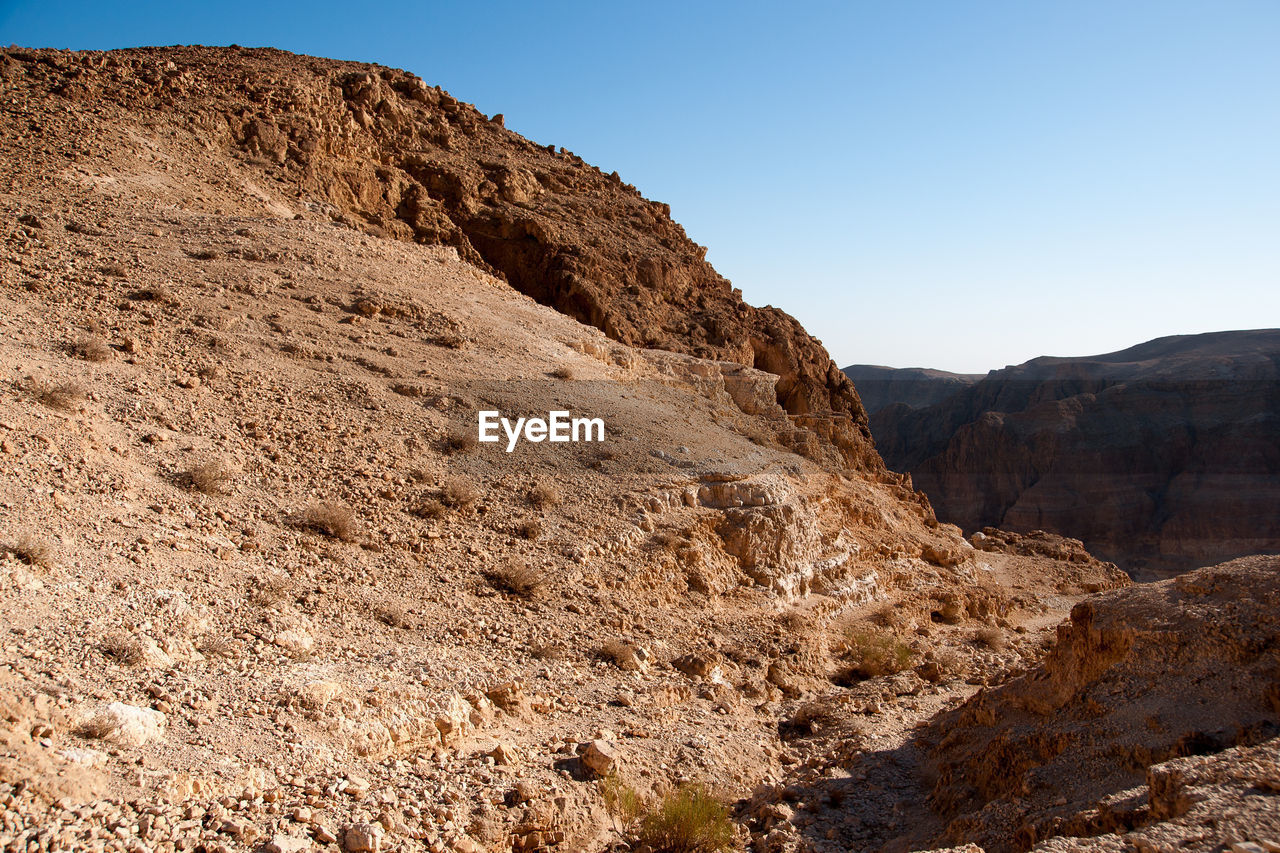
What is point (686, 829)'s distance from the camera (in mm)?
6059

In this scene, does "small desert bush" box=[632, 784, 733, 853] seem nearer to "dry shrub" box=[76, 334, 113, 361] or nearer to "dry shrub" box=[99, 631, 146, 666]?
"dry shrub" box=[99, 631, 146, 666]

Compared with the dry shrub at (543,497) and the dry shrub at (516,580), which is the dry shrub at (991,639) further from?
the dry shrub at (516,580)

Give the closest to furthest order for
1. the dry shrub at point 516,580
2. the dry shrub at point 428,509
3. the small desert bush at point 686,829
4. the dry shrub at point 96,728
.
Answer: the dry shrub at point 96,728, the small desert bush at point 686,829, the dry shrub at point 516,580, the dry shrub at point 428,509

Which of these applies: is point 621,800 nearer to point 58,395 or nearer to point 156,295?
point 58,395

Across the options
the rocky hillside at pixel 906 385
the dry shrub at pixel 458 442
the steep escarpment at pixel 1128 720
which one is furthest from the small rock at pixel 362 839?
the rocky hillside at pixel 906 385

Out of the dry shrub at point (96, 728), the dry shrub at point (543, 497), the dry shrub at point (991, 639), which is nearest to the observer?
the dry shrub at point (96, 728)

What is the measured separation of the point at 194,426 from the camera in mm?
9172

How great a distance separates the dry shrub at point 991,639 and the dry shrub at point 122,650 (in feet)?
36.5

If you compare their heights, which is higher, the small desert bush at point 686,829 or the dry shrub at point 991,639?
the small desert bush at point 686,829

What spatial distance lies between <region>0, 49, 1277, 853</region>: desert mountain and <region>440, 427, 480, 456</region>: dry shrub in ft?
0.11

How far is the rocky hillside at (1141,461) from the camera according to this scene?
42.2 metres

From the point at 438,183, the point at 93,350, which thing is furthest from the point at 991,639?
the point at 438,183

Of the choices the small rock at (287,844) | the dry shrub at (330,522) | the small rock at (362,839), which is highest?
the dry shrub at (330,522)

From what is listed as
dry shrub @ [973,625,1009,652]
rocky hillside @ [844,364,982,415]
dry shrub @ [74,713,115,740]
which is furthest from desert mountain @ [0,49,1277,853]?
rocky hillside @ [844,364,982,415]
